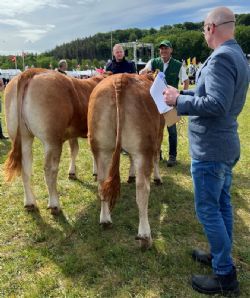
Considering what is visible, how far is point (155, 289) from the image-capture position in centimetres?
337

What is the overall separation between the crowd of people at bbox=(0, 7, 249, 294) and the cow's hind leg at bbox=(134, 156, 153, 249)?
31.4 inches

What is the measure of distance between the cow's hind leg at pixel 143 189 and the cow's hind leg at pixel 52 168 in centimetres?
129

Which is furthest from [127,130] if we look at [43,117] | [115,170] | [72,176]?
[72,176]

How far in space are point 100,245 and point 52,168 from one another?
50.1 inches

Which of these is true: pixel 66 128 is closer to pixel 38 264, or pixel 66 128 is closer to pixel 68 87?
pixel 68 87

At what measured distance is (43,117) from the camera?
4492 mm

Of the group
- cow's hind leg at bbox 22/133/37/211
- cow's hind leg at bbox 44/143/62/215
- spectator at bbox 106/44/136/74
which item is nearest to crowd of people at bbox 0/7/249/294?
cow's hind leg at bbox 44/143/62/215

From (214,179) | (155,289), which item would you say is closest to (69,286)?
(155,289)

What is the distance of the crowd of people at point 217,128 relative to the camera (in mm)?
2678

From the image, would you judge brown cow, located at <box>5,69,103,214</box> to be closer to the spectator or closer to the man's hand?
the man's hand

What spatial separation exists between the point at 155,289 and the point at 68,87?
286 centimetres

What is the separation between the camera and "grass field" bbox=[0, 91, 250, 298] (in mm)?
3436

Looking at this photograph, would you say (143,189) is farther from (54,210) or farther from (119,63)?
(119,63)

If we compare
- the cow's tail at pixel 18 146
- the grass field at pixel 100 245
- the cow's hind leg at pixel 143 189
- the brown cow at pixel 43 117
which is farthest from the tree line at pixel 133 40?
the cow's hind leg at pixel 143 189
